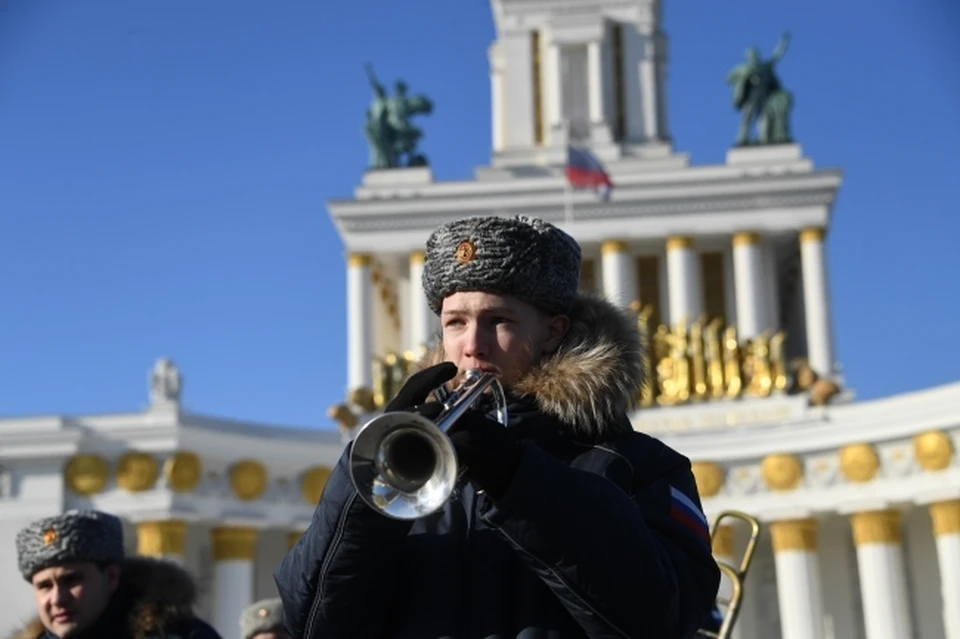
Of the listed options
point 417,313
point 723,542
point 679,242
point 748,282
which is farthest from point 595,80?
point 723,542

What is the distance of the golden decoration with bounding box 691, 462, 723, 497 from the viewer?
92.5ft

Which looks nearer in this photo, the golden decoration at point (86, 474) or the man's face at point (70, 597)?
the man's face at point (70, 597)

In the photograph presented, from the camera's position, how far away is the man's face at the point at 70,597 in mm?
4797

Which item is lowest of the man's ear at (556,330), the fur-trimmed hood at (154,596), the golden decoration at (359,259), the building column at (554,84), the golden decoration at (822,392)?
the fur-trimmed hood at (154,596)

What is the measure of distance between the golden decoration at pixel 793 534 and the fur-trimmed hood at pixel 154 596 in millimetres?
23721

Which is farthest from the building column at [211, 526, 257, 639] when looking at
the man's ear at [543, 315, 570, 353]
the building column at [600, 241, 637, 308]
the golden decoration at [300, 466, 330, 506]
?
the man's ear at [543, 315, 570, 353]

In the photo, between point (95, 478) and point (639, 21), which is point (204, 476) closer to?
point (95, 478)

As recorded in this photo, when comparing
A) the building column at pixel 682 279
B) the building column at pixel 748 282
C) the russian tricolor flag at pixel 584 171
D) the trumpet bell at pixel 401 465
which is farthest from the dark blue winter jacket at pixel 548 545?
the building column at pixel 748 282

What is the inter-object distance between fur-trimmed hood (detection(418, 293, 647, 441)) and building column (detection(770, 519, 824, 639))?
24814 mm

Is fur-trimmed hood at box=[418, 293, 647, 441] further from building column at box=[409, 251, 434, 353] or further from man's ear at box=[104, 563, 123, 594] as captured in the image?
building column at box=[409, 251, 434, 353]

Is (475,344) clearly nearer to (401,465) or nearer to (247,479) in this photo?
(401,465)

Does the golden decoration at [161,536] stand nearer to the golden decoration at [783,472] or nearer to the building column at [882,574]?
the golden decoration at [783,472]

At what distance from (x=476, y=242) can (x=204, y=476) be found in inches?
1017

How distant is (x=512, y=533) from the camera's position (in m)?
2.69
